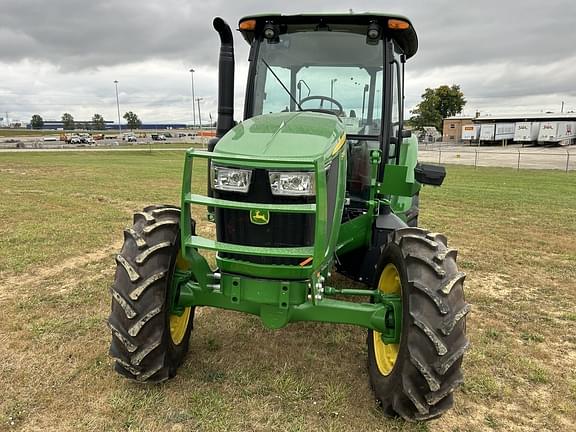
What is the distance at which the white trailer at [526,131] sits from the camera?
196 feet

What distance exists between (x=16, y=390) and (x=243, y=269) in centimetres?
198

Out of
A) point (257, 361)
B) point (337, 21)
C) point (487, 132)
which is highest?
point (337, 21)

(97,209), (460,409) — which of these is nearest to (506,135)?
(97,209)

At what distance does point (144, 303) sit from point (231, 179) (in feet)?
3.53

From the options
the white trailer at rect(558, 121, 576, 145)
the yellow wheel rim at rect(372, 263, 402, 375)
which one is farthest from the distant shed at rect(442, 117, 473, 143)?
the yellow wheel rim at rect(372, 263, 402, 375)

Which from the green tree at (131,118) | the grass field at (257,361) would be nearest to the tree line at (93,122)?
the green tree at (131,118)

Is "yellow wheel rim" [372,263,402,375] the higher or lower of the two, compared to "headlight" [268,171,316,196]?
lower

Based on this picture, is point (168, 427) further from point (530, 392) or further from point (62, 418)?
point (530, 392)

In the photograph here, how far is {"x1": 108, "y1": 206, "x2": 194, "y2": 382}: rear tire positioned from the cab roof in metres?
1.92

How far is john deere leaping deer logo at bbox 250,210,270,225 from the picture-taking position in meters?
2.81

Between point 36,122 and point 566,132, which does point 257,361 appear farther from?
point 36,122

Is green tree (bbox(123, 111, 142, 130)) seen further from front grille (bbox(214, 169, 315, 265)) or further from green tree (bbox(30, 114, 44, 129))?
front grille (bbox(214, 169, 315, 265))

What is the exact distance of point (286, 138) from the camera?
3023 millimetres

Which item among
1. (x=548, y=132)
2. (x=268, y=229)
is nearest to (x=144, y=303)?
(x=268, y=229)
